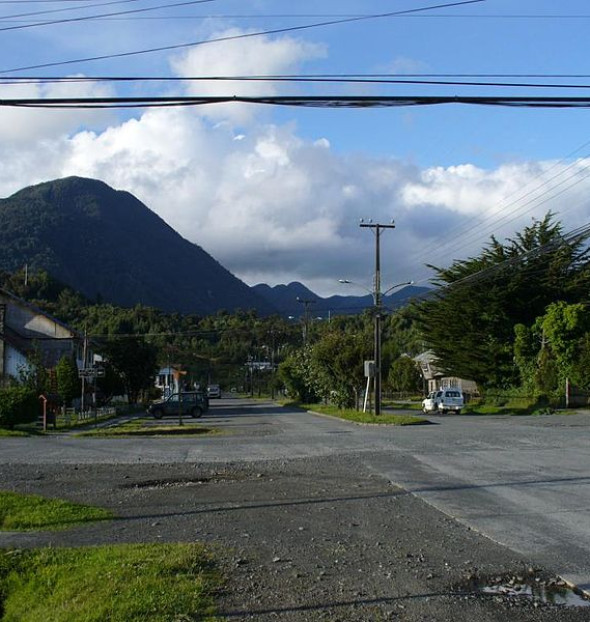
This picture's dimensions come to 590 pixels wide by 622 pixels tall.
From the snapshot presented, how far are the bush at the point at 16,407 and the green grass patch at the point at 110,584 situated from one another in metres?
25.1

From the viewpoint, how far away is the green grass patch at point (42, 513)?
10812 mm

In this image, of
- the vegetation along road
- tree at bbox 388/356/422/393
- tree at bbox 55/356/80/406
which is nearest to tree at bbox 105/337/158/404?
tree at bbox 55/356/80/406

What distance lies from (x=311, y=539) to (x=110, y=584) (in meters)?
3.03

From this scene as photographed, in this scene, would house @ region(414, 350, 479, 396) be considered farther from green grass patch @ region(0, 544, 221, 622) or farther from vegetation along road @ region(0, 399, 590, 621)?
green grass patch @ region(0, 544, 221, 622)

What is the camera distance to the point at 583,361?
47438mm

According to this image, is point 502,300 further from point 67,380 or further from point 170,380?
point 170,380

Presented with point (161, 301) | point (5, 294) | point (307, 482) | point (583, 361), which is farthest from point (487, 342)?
point (161, 301)

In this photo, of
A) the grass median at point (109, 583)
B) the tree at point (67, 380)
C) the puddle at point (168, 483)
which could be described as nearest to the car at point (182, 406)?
the tree at point (67, 380)

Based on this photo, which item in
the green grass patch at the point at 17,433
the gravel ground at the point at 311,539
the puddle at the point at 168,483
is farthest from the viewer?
the green grass patch at the point at 17,433

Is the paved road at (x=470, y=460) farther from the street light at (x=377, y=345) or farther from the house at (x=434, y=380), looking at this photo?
the house at (x=434, y=380)

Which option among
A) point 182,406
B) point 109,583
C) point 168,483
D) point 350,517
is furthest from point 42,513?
point 182,406

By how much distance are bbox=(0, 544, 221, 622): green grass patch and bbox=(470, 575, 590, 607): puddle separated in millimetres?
2523

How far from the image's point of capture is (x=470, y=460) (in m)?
18.8

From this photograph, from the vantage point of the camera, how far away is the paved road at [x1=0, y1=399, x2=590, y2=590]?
1010 centimetres
